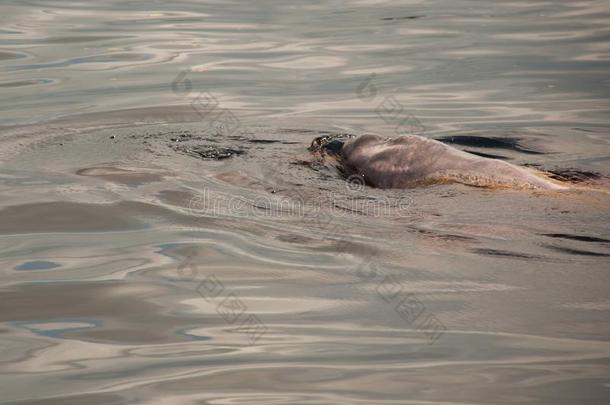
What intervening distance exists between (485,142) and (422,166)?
2.08 m

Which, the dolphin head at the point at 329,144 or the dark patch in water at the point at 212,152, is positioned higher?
the dolphin head at the point at 329,144

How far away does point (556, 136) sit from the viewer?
987cm

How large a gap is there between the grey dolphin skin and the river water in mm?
163

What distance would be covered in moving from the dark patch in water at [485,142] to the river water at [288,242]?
3 centimetres

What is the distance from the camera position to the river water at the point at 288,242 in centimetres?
454

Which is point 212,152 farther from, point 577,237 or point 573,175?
point 577,237

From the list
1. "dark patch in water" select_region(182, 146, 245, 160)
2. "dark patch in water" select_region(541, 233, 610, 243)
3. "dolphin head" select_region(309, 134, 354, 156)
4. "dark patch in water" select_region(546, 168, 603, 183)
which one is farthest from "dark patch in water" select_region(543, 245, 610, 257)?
"dark patch in water" select_region(182, 146, 245, 160)

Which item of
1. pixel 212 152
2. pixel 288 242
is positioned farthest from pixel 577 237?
pixel 212 152

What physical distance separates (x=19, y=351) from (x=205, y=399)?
1094 mm

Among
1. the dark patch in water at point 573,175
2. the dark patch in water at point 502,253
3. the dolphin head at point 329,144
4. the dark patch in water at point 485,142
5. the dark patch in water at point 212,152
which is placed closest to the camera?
the dark patch in water at point 502,253

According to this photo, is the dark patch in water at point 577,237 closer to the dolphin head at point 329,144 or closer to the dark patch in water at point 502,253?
the dark patch in water at point 502,253

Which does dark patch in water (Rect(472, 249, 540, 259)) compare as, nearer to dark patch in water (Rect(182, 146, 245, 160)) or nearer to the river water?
the river water

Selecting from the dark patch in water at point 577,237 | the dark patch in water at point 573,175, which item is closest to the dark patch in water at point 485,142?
the dark patch in water at point 573,175

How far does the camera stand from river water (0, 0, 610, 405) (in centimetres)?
454
